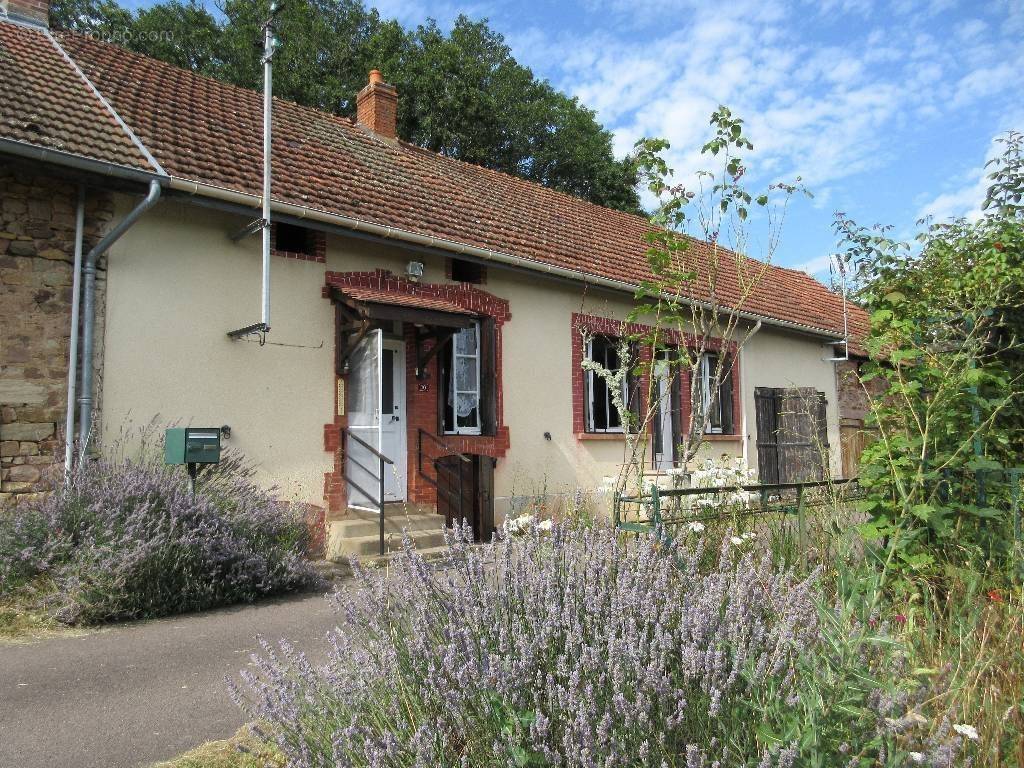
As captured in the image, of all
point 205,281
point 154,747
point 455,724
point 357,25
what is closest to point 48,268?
point 205,281

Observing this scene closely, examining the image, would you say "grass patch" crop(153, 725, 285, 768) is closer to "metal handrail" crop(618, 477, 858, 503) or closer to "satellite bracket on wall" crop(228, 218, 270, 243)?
"metal handrail" crop(618, 477, 858, 503)

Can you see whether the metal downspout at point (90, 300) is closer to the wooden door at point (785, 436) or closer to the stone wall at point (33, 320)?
the stone wall at point (33, 320)

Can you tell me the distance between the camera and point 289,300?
859 cm

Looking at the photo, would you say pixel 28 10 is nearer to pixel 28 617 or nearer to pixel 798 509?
pixel 28 617

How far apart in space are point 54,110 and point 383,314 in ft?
12.1

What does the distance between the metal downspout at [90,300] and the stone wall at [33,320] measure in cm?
16

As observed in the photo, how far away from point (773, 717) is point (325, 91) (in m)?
22.4

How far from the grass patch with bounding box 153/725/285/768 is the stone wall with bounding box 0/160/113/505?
4.34 meters

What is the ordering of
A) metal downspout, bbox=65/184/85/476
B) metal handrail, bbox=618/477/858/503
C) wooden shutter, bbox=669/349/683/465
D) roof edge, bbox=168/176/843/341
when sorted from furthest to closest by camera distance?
wooden shutter, bbox=669/349/683/465 < roof edge, bbox=168/176/843/341 < metal downspout, bbox=65/184/85/476 < metal handrail, bbox=618/477/858/503

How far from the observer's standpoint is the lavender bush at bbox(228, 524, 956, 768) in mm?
2248

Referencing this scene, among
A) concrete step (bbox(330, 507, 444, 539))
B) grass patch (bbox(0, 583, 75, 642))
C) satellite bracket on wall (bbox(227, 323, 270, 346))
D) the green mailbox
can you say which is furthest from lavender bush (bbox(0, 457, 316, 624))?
satellite bracket on wall (bbox(227, 323, 270, 346))

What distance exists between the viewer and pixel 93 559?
579 cm

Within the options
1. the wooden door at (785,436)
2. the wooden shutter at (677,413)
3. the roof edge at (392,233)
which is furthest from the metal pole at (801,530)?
the wooden shutter at (677,413)

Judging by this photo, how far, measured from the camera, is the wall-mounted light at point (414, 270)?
377 inches
